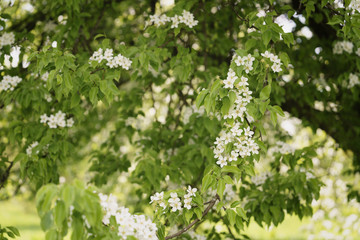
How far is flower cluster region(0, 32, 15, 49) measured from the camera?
118 inches

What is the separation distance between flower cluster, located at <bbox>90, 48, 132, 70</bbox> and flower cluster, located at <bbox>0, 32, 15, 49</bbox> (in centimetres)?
105

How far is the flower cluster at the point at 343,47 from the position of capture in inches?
132

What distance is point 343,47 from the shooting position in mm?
3385

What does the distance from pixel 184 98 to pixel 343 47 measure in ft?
5.04

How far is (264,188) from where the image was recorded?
10.4ft

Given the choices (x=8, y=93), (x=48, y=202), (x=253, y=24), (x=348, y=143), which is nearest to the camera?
(x=48, y=202)

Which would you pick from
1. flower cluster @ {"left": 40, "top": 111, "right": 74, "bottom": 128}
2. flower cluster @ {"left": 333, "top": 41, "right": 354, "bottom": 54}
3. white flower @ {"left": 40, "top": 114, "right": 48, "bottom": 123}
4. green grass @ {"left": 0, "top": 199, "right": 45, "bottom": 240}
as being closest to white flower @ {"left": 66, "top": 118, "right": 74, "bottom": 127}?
flower cluster @ {"left": 40, "top": 111, "right": 74, "bottom": 128}

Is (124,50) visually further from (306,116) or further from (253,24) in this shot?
(306,116)

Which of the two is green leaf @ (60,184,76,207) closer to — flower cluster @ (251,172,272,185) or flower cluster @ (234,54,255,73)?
flower cluster @ (234,54,255,73)

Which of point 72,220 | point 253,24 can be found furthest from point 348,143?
point 72,220

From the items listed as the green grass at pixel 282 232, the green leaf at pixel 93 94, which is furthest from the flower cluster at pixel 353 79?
the green grass at pixel 282 232

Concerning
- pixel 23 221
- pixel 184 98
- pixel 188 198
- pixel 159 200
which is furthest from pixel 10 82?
pixel 23 221

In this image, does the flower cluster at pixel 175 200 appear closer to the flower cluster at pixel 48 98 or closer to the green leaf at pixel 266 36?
the green leaf at pixel 266 36

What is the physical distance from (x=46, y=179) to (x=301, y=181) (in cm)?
202
